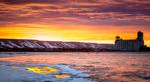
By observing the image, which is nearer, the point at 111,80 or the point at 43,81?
the point at 43,81

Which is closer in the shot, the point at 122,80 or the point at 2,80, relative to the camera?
the point at 2,80

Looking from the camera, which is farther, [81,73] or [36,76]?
[81,73]

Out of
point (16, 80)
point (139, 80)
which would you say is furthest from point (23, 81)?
point (139, 80)

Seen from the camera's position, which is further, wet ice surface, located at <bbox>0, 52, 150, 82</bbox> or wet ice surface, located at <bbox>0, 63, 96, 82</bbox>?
wet ice surface, located at <bbox>0, 52, 150, 82</bbox>

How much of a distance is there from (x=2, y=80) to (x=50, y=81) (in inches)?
184

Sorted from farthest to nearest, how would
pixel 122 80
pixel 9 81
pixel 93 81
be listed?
1. pixel 122 80
2. pixel 93 81
3. pixel 9 81

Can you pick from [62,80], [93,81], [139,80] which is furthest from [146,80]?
[62,80]

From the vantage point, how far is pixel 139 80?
114 ft

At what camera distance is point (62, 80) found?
31.8 meters

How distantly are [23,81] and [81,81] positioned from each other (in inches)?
226

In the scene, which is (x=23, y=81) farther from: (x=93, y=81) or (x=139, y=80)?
(x=139, y=80)

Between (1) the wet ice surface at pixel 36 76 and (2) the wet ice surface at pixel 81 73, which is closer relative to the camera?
(1) the wet ice surface at pixel 36 76

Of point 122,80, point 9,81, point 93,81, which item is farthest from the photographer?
point 122,80

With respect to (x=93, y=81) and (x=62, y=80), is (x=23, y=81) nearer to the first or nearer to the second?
(x=62, y=80)
